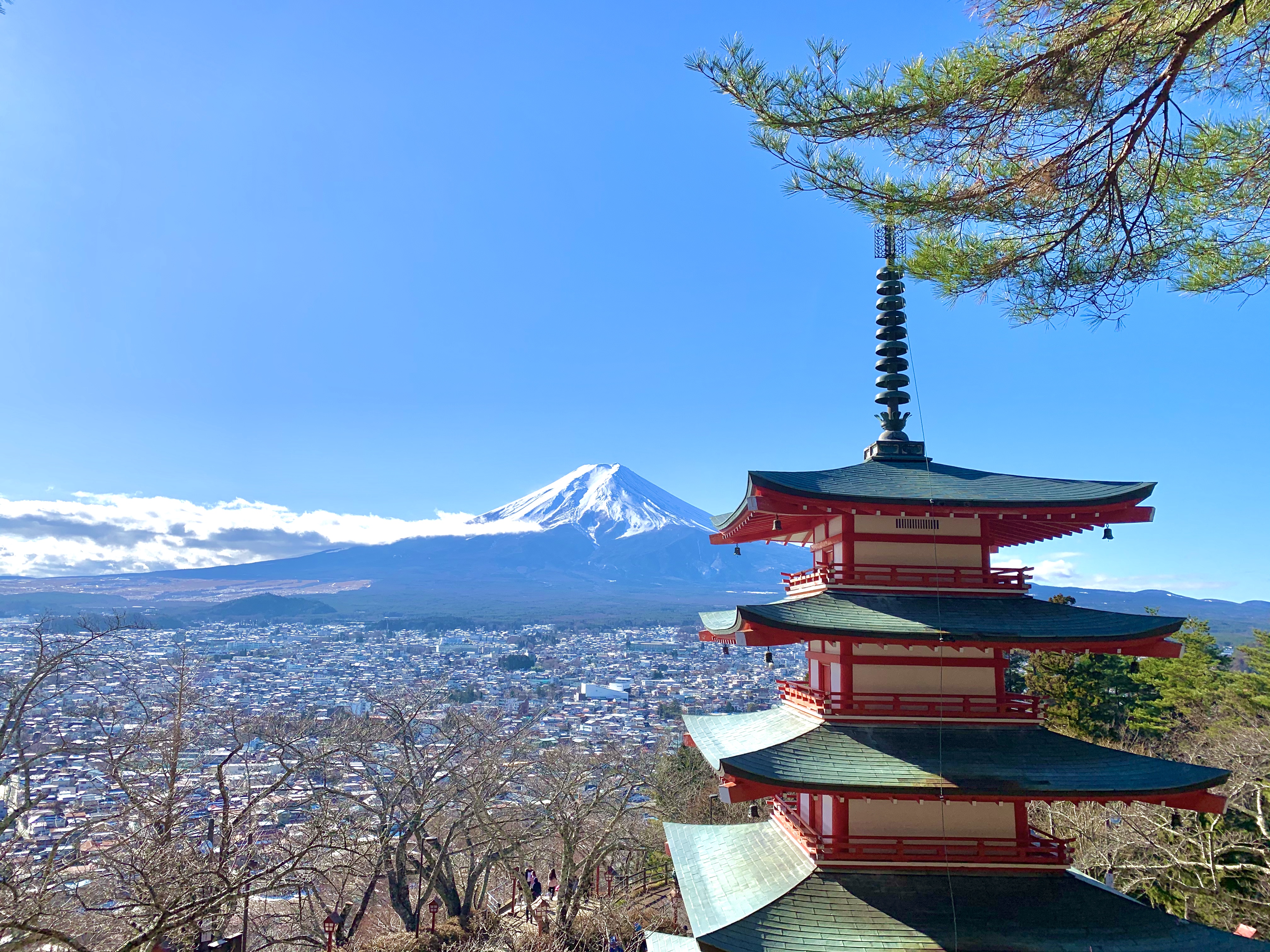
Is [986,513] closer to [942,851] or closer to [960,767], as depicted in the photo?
[960,767]

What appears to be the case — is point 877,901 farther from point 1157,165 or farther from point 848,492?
point 1157,165

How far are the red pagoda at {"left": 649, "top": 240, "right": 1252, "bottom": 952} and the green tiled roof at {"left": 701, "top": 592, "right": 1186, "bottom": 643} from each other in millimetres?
26

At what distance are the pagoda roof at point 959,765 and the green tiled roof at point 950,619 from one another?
1.21m

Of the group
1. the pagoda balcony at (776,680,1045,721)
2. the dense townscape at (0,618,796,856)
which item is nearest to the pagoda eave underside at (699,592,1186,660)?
the pagoda balcony at (776,680,1045,721)

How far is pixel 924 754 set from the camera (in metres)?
8.05

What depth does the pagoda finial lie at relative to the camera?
1048 centimetres

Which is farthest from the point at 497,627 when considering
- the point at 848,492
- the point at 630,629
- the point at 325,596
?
the point at 848,492

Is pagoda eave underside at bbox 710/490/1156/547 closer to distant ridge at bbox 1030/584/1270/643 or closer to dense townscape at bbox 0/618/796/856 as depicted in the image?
dense townscape at bbox 0/618/796/856

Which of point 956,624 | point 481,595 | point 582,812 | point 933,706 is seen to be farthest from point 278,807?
point 481,595

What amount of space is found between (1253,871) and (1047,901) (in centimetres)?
1285

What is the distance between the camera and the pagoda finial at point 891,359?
10477 millimetres

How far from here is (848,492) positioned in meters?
8.73

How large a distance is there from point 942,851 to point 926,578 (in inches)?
115

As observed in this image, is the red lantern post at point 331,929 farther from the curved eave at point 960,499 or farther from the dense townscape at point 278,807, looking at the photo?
the curved eave at point 960,499
